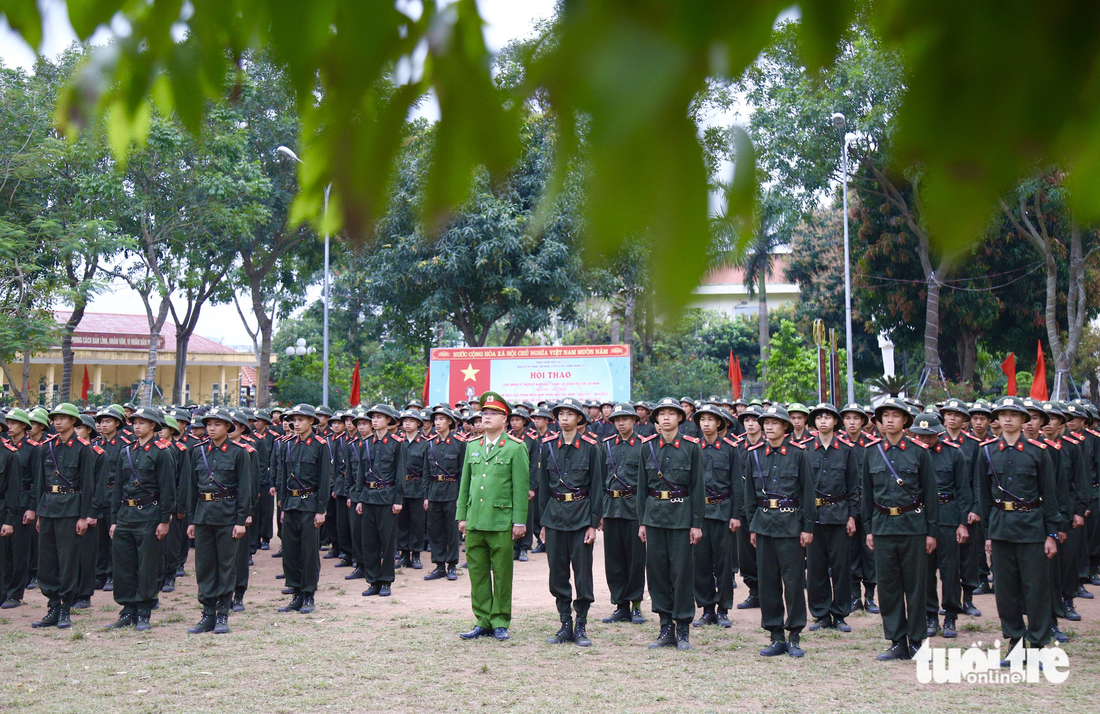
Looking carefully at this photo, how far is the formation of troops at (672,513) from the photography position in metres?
6.59

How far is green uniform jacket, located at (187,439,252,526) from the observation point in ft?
25.2

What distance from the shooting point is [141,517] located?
25.3 feet

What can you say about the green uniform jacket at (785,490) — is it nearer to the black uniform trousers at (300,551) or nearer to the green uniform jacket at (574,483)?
the green uniform jacket at (574,483)

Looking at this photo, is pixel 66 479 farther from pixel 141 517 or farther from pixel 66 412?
pixel 141 517

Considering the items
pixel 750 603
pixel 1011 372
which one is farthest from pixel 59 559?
pixel 1011 372

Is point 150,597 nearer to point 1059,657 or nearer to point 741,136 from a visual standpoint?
point 1059,657

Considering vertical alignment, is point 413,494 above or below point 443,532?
above

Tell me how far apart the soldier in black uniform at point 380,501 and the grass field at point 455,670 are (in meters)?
0.88

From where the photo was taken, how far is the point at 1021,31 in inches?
31.8

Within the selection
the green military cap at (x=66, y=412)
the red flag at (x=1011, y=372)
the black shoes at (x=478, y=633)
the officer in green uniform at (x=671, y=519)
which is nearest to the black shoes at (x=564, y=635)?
the black shoes at (x=478, y=633)

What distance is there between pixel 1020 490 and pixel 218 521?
642cm

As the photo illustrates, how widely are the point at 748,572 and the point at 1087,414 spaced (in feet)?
14.1

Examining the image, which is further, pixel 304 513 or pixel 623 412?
pixel 304 513

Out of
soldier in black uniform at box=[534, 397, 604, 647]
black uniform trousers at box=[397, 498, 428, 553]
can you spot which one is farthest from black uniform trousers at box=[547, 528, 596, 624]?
black uniform trousers at box=[397, 498, 428, 553]
